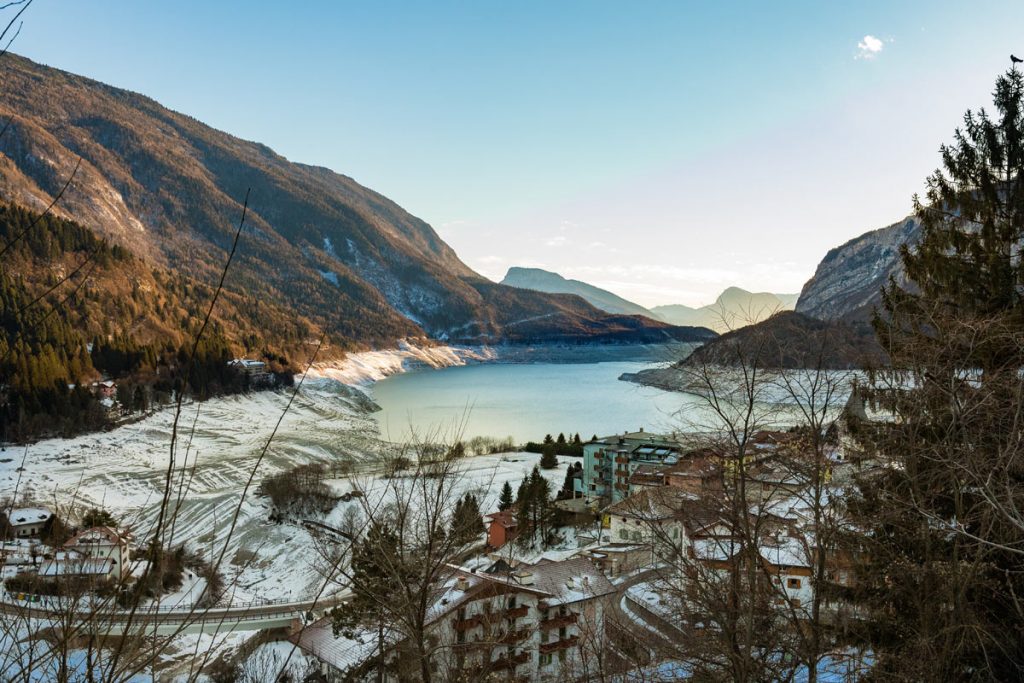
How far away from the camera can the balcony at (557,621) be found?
11109 mm

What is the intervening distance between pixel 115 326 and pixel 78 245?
8.17 meters

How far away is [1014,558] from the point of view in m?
4.43

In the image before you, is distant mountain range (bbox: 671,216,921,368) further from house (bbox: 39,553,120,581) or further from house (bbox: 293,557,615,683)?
house (bbox: 293,557,615,683)

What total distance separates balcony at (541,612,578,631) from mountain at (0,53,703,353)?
7554 centimetres

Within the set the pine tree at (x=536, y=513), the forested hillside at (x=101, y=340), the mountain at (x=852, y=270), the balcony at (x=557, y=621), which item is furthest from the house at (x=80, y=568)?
the mountain at (x=852, y=270)

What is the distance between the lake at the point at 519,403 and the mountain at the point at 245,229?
62.1 ft

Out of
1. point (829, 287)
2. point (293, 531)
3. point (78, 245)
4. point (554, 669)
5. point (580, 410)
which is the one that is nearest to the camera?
point (554, 669)

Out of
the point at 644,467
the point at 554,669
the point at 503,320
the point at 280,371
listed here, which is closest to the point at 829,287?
the point at 503,320

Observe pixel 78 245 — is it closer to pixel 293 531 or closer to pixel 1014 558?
pixel 293 531

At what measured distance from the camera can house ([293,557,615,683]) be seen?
29.3 ft

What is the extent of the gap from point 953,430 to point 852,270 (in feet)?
388

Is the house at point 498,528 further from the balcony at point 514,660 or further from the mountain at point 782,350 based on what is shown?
the mountain at point 782,350

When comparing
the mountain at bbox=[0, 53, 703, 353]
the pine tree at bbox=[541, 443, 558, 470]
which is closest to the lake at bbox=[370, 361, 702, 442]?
the pine tree at bbox=[541, 443, 558, 470]

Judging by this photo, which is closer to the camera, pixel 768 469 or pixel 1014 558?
pixel 1014 558
